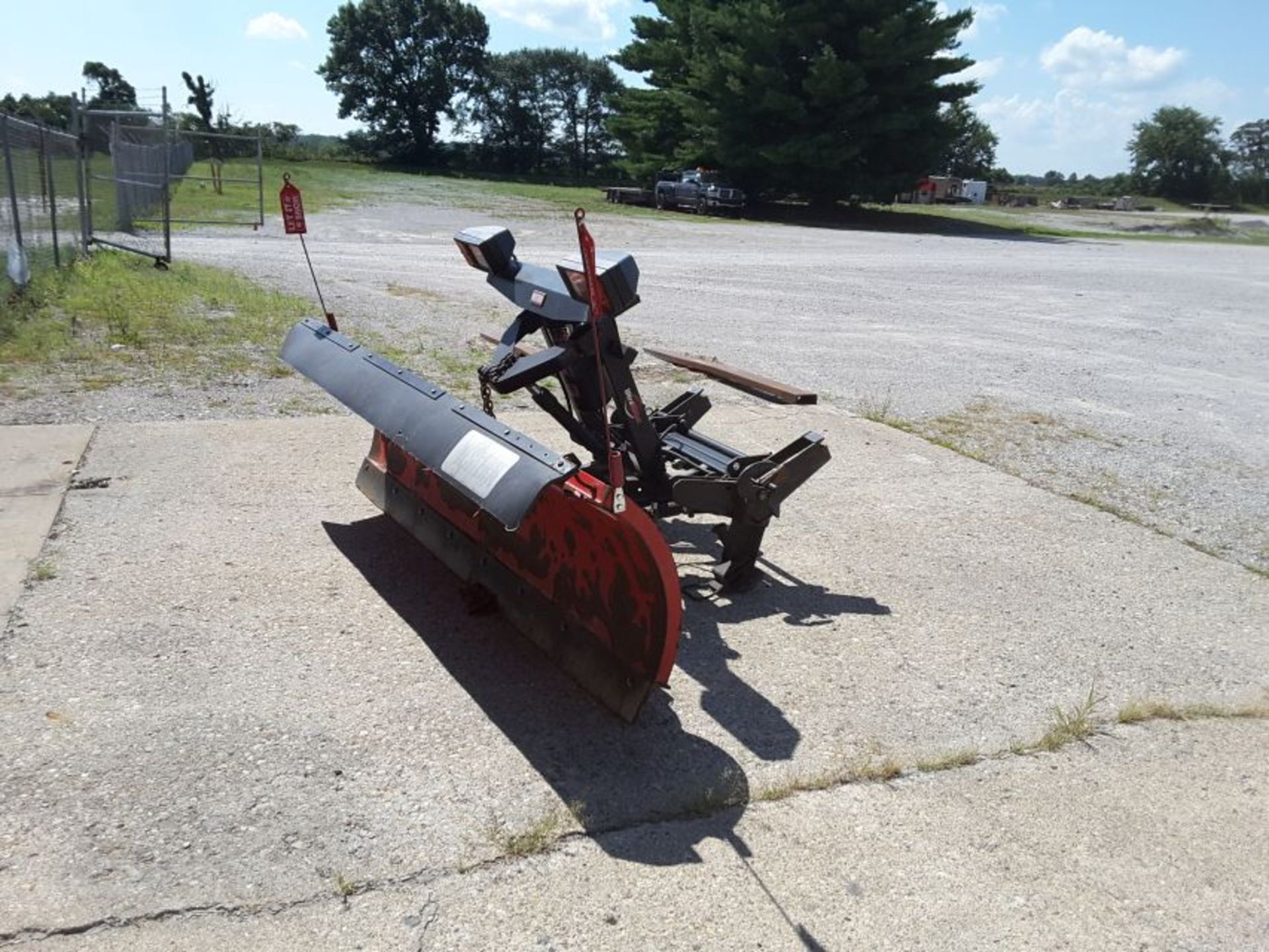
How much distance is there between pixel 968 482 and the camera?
257 inches

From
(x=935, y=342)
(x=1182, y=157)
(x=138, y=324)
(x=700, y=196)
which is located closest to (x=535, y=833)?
(x=138, y=324)

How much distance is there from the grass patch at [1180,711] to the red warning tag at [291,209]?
403 centimetres

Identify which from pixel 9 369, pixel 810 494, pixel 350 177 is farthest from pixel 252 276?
pixel 350 177

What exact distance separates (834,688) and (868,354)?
25.3 feet

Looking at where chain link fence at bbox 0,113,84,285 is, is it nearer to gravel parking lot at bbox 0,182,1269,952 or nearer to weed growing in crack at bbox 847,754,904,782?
gravel parking lot at bbox 0,182,1269,952

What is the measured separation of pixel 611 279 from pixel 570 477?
107cm

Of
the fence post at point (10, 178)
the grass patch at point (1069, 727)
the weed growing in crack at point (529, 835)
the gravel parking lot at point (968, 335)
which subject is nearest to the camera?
the weed growing in crack at point (529, 835)

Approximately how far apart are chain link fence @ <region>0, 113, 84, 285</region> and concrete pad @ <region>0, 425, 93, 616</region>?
4.76m

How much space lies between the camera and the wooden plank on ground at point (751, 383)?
206 inches

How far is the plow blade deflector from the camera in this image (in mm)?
3041

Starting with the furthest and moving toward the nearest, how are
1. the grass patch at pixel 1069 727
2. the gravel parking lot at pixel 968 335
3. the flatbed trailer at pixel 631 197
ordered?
the flatbed trailer at pixel 631 197 → the gravel parking lot at pixel 968 335 → the grass patch at pixel 1069 727

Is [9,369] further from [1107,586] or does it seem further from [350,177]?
[350,177]

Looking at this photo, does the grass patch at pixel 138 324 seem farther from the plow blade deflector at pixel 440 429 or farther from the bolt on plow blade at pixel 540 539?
the bolt on plow blade at pixel 540 539

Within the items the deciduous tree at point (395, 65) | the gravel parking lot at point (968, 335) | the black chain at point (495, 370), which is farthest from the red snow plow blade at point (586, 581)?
the deciduous tree at point (395, 65)
